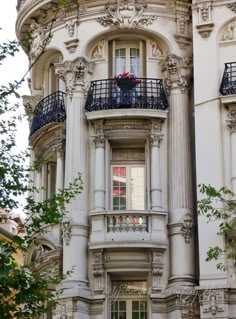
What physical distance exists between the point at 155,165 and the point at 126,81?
124 inches

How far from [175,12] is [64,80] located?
4.52m

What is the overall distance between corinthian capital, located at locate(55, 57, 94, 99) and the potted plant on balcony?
3.62 ft

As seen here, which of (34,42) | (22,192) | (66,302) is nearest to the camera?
(22,192)

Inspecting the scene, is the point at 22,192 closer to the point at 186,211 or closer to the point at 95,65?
the point at 186,211

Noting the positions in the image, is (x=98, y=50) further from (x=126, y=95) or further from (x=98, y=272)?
(x=98, y=272)

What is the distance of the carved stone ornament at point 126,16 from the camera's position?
31.2 m

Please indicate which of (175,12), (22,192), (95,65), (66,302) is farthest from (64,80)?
(22,192)

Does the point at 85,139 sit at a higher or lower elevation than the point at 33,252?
higher

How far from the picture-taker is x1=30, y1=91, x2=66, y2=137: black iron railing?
31453 mm

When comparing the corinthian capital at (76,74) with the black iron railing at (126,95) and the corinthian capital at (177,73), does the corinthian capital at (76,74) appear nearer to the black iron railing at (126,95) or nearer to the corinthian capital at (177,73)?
the black iron railing at (126,95)

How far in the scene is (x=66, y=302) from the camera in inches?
1123

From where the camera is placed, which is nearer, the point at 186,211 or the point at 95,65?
the point at 186,211

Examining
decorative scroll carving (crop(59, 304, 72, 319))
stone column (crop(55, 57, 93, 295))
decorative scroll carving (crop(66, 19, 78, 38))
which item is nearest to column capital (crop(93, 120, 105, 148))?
stone column (crop(55, 57, 93, 295))

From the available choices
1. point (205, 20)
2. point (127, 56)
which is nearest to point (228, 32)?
point (205, 20)
